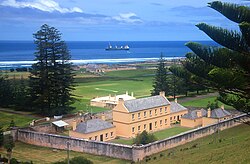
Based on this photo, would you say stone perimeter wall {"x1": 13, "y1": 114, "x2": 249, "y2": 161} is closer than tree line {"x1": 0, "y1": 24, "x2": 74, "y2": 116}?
Yes

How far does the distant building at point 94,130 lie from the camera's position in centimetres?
2444

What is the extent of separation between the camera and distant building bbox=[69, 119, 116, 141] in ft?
80.2

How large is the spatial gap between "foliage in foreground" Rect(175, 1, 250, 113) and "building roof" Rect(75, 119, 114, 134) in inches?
560

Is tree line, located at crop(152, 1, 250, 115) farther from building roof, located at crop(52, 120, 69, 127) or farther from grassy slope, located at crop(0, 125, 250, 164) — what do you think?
building roof, located at crop(52, 120, 69, 127)

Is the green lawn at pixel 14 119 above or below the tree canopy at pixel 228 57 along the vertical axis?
→ below

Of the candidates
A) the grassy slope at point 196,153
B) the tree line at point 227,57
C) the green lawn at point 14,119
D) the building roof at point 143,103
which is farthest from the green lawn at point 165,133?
the tree line at point 227,57

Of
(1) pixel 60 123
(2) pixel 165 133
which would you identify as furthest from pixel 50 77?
(2) pixel 165 133

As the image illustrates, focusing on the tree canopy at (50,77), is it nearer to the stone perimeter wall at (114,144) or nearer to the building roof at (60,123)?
the building roof at (60,123)

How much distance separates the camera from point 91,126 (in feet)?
81.8

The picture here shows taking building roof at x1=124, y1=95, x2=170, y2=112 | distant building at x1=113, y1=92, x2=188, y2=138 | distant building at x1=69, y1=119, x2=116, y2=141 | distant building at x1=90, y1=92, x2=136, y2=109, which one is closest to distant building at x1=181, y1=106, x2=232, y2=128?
distant building at x1=113, y1=92, x2=188, y2=138

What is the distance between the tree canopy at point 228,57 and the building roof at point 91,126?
46.7 feet

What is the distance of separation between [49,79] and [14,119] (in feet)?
14.1

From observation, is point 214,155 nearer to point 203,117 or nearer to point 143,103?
point 143,103

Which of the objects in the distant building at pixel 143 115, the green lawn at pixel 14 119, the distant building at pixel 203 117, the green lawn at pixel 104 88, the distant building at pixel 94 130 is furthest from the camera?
the green lawn at pixel 104 88
